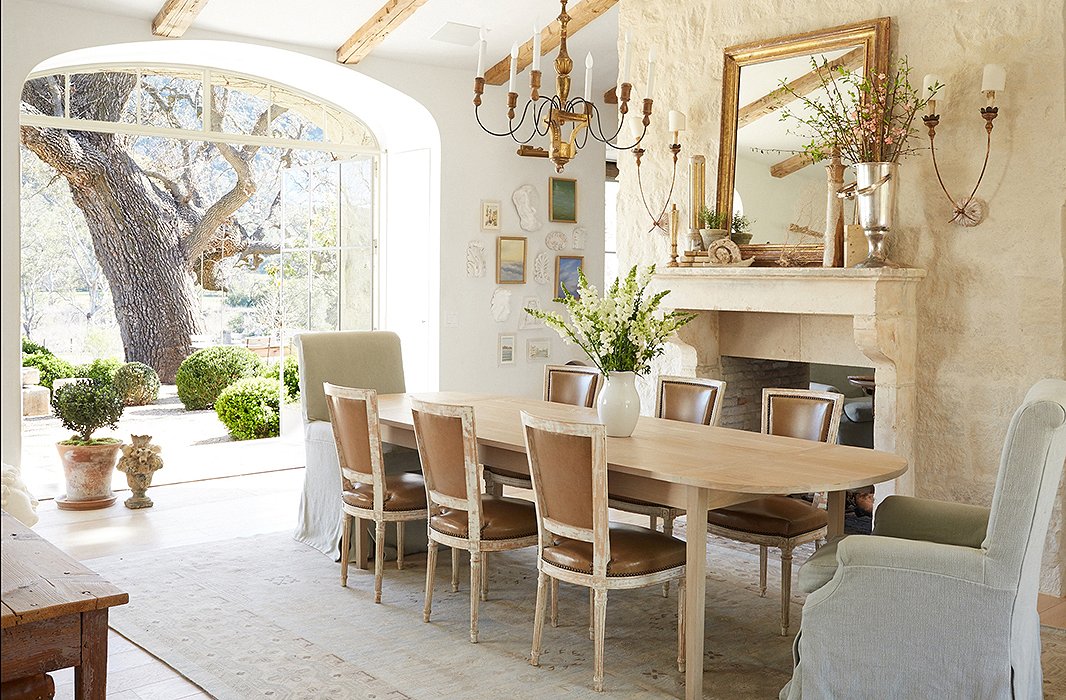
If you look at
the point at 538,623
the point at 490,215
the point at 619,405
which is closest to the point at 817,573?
the point at 538,623

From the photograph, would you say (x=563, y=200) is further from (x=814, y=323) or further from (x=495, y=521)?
(x=495, y=521)

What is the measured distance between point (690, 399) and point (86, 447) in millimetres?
3599

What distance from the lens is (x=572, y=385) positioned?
528 cm

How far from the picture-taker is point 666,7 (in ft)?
19.6

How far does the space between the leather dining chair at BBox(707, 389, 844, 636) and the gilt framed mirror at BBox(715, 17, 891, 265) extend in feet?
3.96

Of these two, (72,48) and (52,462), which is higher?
(72,48)

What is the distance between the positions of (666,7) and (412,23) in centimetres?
177

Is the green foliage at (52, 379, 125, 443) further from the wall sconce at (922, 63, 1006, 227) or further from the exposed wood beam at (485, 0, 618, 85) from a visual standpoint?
the wall sconce at (922, 63, 1006, 227)

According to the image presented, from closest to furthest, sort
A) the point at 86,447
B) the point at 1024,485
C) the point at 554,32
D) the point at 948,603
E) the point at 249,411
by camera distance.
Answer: the point at 1024,485 < the point at 948,603 < the point at 86,447 < the point at 554,32 < the point at 249,411

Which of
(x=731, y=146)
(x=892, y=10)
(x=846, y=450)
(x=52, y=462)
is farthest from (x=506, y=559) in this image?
(x=52, y=462)

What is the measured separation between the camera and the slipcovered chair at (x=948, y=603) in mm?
2670

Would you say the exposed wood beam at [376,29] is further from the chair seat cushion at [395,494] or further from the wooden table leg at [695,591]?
the wooden table leg at [695,591]

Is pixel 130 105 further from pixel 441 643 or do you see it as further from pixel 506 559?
pixel 441 643

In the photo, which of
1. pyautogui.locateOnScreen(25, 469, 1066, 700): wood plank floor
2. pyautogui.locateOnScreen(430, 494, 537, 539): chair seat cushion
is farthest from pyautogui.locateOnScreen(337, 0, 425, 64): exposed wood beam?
pyautogui.locateOnScreen(430, 494, 537, 539): chair seat cushion
